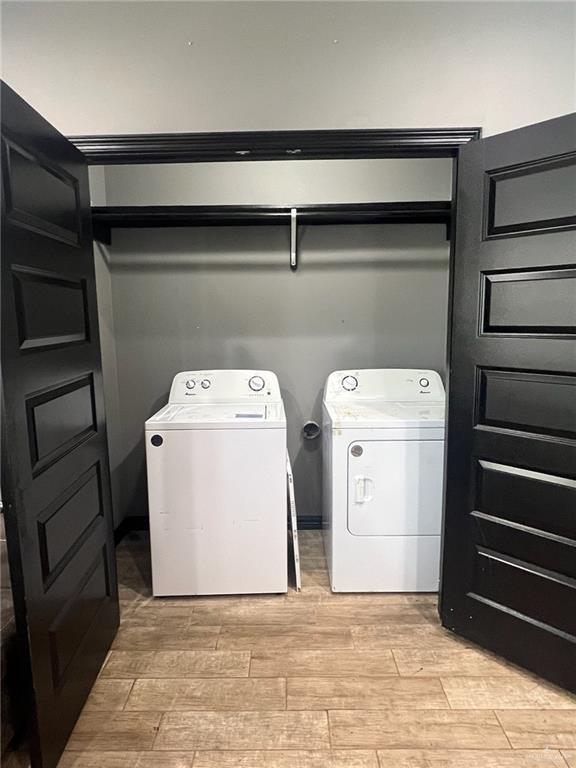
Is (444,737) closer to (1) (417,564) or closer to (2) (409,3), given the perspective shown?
(1) (417,564)

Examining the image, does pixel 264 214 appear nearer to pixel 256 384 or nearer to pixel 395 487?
pixel 256 384

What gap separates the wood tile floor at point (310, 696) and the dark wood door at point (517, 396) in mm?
226

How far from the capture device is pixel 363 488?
85.8 inches

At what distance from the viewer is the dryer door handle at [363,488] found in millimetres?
2172

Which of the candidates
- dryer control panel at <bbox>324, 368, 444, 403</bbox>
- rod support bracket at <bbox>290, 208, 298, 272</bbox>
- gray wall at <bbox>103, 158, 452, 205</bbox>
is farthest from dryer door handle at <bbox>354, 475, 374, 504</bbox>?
gray wall at <bbox>103, 158, 452, 205</bbox>

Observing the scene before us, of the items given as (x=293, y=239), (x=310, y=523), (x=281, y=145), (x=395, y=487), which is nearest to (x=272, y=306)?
(x=293, y=239)

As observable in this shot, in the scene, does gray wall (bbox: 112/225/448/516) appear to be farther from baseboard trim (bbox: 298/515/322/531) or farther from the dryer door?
the dryer door

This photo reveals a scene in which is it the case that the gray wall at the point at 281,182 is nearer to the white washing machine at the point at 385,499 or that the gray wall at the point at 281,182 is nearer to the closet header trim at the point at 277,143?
the closet header trim at the point at 277,143

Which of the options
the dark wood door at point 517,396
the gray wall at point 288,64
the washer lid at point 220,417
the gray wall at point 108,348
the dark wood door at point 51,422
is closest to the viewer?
the dark wood door at point 51,422

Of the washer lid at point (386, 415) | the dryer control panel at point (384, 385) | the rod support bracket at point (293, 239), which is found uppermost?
the rod support bracket at point (293, 239)

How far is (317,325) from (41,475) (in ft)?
6.24

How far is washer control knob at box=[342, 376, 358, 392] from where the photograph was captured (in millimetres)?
2697

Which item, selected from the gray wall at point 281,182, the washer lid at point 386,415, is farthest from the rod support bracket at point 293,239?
the washer lid at point 386,415

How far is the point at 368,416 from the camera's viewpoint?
2234 mm
